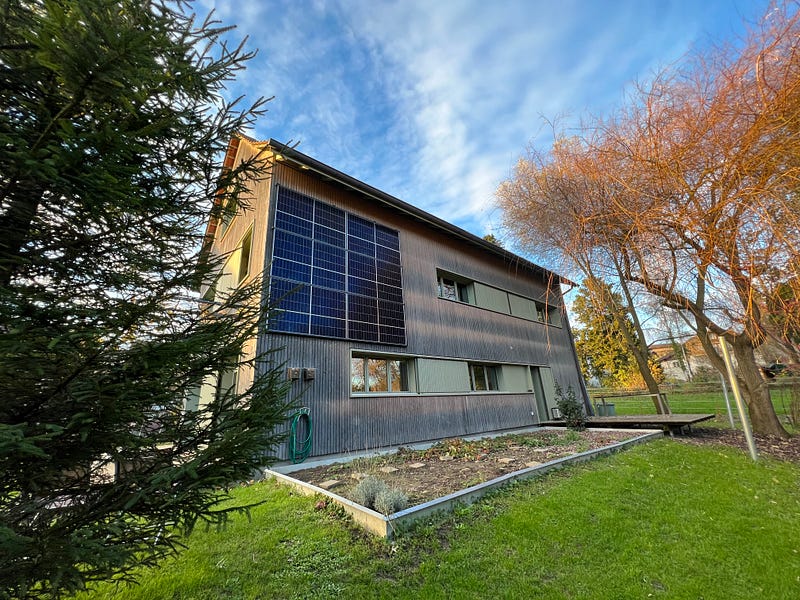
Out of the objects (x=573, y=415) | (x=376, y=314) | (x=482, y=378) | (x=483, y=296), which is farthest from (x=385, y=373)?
(x=573, y=415)

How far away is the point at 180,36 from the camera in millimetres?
2498

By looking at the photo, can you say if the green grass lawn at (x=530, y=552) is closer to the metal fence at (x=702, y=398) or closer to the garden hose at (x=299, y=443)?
the garden hose at (x=299, y=443)

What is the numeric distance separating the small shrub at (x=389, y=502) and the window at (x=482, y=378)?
25.6ft

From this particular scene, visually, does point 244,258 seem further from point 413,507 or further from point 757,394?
point 757,394

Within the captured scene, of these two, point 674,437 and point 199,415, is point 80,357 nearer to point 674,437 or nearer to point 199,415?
point 199,415

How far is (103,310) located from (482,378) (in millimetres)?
11596

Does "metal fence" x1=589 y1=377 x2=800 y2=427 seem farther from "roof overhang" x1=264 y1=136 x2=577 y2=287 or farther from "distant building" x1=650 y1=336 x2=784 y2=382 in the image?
"roof overhang" x1=264 y1=136 x2=577 y2=287

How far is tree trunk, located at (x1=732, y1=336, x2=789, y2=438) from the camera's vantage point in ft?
25.8

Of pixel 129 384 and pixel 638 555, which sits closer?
pixel 129 384

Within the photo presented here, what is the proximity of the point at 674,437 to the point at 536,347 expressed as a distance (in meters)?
6.09

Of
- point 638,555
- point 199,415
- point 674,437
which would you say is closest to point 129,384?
point 199,415

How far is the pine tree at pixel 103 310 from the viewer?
1.54m

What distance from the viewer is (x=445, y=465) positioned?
6191 mm

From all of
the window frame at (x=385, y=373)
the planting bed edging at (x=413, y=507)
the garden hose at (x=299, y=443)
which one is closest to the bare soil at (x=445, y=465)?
the planting bed edging at (x=413, y=507)
